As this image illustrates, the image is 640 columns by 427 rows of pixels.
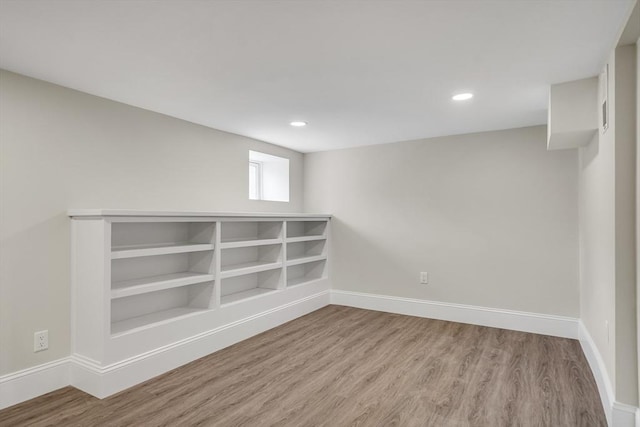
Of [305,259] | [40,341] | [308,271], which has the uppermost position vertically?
[305,259]

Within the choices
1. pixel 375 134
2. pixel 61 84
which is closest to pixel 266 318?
pixel 375 134

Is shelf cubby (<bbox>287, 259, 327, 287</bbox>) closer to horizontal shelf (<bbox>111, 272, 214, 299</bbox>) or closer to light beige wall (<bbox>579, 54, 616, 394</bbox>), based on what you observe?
horizontal shelf (<bbox>111, 272, 214, 299</bbox>)

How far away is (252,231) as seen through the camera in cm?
427

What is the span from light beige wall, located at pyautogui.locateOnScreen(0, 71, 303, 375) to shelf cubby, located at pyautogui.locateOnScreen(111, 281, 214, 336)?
35 cm

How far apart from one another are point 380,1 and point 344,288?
3.84m

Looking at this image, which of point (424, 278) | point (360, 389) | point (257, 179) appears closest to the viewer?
point (360, 389)

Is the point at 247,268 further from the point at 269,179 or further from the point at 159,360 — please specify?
the point at 269,179

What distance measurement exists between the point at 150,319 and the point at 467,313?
128 inches

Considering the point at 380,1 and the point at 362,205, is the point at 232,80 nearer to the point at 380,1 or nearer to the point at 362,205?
the point at 380,1

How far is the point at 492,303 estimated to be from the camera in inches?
155

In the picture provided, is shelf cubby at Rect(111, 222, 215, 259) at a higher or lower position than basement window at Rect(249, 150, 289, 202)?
lower

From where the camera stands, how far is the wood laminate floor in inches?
84.6

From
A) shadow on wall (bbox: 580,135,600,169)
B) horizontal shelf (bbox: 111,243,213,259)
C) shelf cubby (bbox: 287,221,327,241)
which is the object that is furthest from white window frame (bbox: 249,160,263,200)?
shadow on wall (bbox: 580,135,600,169)

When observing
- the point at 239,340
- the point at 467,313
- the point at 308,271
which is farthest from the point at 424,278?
the point at 239,340
